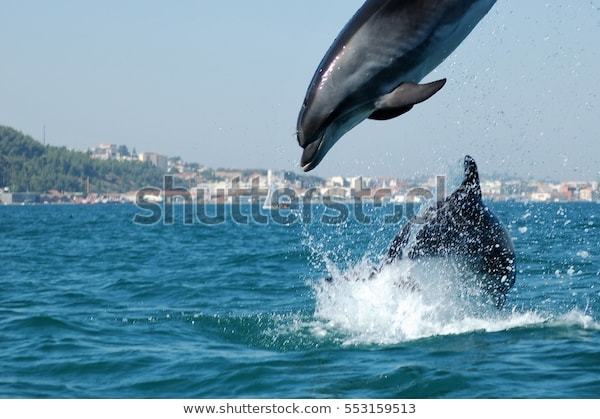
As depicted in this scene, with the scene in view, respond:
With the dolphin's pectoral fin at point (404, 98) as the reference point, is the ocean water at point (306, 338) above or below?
below

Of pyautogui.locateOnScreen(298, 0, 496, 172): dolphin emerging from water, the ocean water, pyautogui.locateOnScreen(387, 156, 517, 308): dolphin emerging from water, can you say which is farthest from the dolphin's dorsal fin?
pyautogui.locateOnScreen(298, 0, 496, 172): dolphin emerging from water

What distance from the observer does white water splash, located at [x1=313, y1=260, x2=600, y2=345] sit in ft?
44.3

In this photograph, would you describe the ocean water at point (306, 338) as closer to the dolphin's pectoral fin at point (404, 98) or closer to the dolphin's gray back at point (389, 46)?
the dolphin's pectoral fin at point (404, 98)

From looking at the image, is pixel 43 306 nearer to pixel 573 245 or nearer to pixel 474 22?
pixel 474 22

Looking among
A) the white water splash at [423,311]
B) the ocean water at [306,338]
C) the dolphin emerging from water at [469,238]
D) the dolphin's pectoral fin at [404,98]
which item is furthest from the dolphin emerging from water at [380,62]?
the white water splash at [423,311]

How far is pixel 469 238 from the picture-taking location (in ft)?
43.3

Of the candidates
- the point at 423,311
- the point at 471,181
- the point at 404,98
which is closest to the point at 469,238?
the point at 471,181

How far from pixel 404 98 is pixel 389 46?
0.40 meters

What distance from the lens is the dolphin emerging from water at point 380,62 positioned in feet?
23.1

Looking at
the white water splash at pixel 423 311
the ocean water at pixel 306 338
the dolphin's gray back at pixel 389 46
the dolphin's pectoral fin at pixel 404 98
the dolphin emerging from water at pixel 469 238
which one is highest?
the dolphin's gray back at pixel 389 46

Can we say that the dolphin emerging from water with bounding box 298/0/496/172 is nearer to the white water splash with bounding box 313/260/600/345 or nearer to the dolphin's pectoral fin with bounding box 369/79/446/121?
the dolphin's pectoral fin with bounding box 369/79/446/121

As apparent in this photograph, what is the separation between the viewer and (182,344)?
13227 mm
